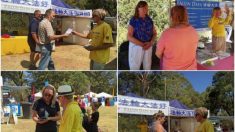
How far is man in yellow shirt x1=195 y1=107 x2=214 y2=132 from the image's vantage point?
394cm

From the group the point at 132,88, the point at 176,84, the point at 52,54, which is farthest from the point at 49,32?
the point at 176,84

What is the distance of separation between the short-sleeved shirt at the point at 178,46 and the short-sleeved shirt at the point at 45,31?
0.80 meters

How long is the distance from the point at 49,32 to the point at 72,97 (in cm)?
55

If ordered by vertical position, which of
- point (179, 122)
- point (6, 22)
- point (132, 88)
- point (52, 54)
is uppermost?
point (6, 22)

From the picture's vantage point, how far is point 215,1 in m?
3.95

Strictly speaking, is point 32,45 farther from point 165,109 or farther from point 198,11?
point 198,11

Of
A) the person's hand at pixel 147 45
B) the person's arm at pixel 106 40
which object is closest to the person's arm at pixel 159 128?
the person's hand at pixel 147 45

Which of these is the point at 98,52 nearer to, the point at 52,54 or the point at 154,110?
the point at 52,54

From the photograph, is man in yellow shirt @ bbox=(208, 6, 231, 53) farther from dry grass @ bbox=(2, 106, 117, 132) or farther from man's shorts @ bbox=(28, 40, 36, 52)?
man's shorts @ bbox=(28, 40, 36, 52)

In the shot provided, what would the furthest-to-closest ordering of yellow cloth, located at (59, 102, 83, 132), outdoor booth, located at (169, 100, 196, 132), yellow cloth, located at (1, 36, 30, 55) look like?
outdoor booth, located at (169, 100, 196, 132), yellow cloth, located at (1, 36, 30, 55), yellow cloth, located at (59, 102, 83, 132)

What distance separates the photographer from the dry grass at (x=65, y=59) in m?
3.92

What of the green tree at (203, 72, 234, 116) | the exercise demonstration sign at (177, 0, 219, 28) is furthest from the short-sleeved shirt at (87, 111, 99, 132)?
the exercise demonstration sign at (177, 0, 219, 28)

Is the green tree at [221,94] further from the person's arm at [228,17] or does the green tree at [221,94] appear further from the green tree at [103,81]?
the green tree at [103,81]

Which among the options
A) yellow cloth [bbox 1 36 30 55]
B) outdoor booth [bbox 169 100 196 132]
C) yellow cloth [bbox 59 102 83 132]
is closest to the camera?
yellow cloth [bbox 59 102 83 132]
